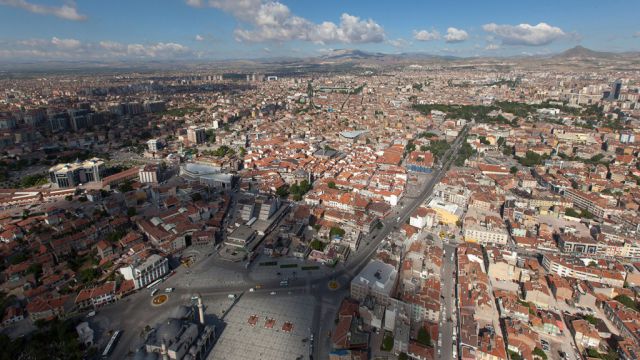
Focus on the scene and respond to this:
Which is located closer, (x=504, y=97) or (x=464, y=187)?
(x=464, y=187)

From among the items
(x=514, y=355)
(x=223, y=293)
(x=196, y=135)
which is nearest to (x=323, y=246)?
(x=223, y=293)

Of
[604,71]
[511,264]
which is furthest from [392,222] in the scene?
[604,71]

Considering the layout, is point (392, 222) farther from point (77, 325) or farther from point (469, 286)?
point (77, 325)

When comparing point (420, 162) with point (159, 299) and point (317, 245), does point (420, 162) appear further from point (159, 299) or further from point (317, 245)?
point (159, 299)

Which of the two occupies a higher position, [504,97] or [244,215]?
[504,97]

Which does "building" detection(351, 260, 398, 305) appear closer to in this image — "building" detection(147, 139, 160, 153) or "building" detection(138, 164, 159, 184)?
"building" detection(138, 164, 159, 184)
